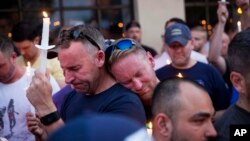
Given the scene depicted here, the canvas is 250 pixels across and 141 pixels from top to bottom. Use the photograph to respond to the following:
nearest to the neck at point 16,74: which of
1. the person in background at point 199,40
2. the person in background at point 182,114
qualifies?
the person in background at point 182,114

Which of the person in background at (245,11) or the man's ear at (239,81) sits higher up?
the person in background at (245,11)

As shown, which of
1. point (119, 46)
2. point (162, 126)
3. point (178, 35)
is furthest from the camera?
point (178, 35)

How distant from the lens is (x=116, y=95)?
3131mm

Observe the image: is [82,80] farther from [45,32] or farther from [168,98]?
[168,98]

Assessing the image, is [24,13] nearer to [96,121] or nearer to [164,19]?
[164,19]

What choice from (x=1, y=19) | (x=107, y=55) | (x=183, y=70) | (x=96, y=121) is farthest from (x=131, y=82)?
(x=1, y=19)

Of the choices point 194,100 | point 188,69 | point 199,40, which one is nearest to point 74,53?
point 194,100

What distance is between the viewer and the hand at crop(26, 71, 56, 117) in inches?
127

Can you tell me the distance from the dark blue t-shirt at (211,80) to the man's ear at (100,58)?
140 cm

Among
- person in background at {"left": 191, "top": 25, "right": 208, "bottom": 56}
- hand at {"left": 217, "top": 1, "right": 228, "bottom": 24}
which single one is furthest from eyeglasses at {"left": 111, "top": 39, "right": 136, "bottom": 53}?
person in background at {"left": 191, "top": 25, "right": 208, "bottom": 56}

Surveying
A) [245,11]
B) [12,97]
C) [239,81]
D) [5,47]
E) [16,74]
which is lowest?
[12,97]

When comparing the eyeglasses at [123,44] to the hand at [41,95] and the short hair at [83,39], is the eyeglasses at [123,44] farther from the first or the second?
the hand at [41,95]

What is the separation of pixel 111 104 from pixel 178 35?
2.43 metres

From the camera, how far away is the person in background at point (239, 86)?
114 inches
